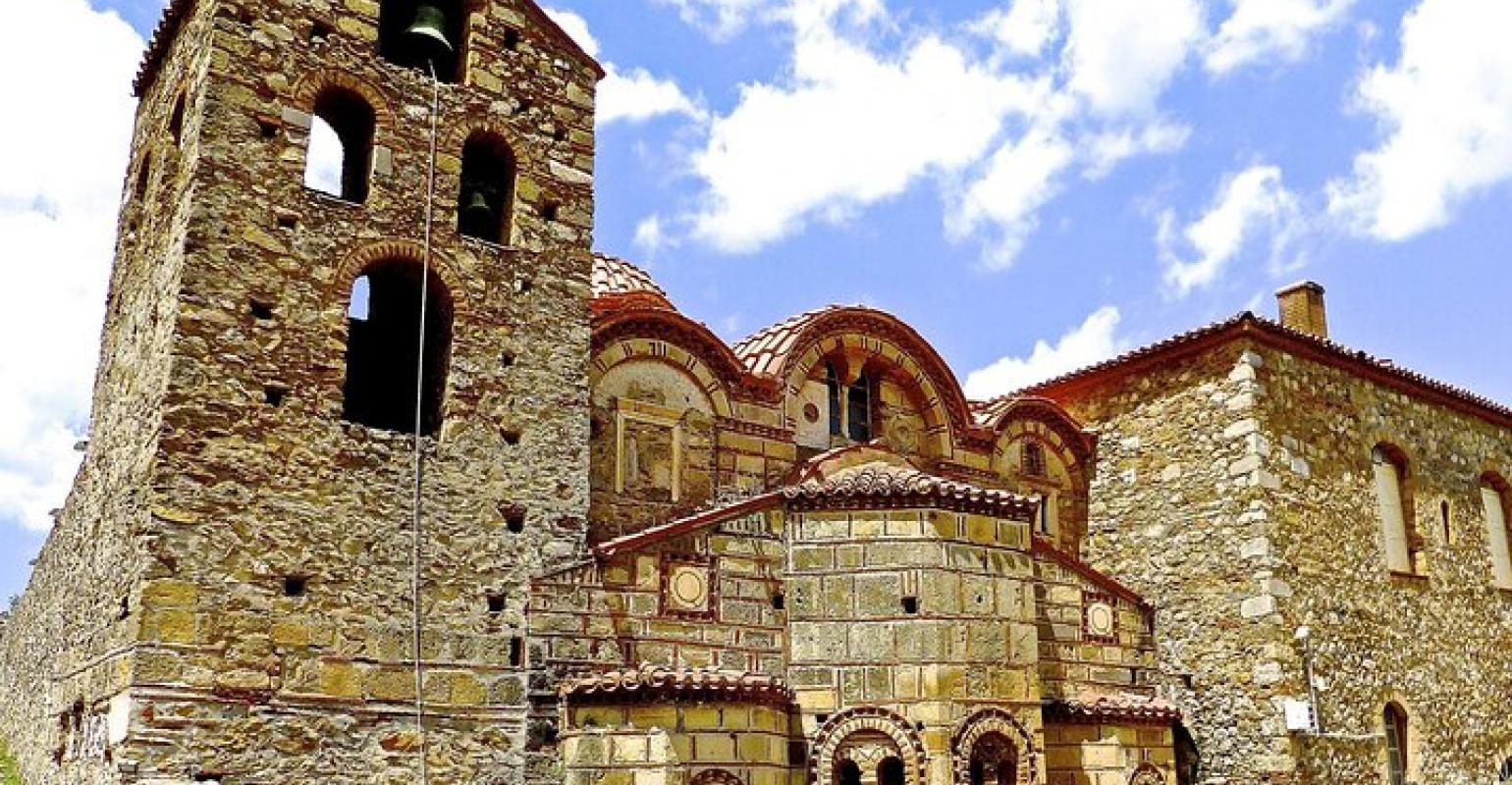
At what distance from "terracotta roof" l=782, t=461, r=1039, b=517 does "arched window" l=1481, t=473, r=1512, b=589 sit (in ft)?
27.6

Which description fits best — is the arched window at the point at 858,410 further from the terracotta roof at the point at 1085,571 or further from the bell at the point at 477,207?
the bell at the point at 477,207

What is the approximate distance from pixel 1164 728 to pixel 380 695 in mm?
7738

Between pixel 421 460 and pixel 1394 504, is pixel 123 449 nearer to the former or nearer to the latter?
pixel 421 460

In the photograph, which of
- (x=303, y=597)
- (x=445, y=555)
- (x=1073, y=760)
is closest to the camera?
(x=303, y=597)

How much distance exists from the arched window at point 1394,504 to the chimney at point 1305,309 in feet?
5.33

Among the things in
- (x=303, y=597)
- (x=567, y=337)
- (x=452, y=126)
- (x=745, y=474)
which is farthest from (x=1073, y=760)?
(x=452, y=126)

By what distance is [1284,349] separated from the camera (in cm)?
1488

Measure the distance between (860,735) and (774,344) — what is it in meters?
4.48

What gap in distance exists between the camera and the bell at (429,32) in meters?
11.9

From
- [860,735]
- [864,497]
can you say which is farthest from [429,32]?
[860,735]

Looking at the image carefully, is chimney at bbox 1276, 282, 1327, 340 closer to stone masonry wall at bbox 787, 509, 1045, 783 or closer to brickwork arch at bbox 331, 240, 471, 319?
stone masonry wall at bbox 787, 509, 1045, 783

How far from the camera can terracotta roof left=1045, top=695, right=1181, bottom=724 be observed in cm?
1284

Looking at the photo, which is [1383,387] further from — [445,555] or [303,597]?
[303,597]

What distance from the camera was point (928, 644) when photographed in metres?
11.4
